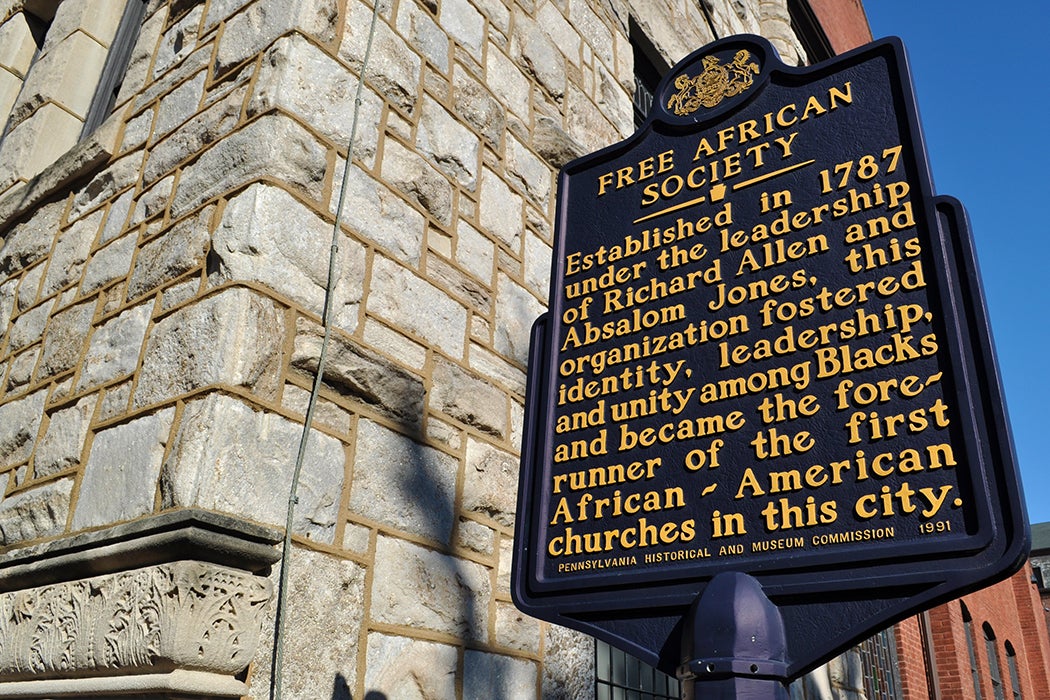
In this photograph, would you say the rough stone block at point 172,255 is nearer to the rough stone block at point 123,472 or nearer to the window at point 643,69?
the rough stone block at point 123,472

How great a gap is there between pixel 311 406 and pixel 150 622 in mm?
822

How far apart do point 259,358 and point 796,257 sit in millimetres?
1704

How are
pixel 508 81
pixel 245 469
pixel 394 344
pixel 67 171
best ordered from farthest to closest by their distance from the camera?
1. pixel 508 81
2. pixel 67 171
3. pixel 394 344
4. pixel 245 469

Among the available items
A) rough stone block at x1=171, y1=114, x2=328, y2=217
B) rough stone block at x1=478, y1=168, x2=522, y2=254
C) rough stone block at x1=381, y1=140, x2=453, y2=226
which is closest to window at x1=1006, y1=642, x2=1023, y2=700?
rough stone block at x1=478, y1=168, x2=522, y2=254

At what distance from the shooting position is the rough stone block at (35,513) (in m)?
2.90

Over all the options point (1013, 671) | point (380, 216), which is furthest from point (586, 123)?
point (1013, 671)

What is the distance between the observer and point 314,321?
2924 mm

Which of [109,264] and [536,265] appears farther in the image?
[536,265]

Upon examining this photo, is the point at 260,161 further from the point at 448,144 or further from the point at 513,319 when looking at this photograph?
the point at 513,319

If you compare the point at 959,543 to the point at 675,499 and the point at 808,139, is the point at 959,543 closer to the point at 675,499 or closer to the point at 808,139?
the point at 675,499

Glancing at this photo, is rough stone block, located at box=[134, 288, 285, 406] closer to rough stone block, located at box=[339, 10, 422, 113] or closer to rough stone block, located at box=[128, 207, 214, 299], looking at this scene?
rough stone block, located at box=[128, 207, 214, 299]

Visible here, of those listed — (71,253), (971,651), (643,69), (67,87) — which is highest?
(643,69)

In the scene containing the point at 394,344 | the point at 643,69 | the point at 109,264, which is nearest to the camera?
the point at 394,344

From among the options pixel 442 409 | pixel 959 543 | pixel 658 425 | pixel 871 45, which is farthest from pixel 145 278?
pixel 959 543
